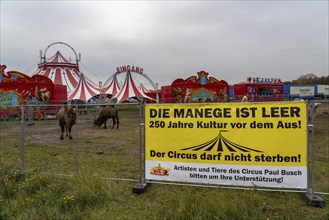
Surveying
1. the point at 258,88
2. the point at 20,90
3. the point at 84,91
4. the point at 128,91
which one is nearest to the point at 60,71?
the point at 84,91

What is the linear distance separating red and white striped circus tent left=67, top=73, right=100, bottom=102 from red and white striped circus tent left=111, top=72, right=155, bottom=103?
11.9 feet

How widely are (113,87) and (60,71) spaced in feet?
27.4

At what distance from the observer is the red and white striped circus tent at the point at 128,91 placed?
2977 cm

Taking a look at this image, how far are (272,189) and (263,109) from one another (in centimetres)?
135

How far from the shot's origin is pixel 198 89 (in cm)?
3472

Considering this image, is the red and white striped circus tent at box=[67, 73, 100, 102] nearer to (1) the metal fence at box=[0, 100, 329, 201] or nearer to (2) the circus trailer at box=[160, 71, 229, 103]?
(2) the circus trailer at box=[160, 71, 229, 103]

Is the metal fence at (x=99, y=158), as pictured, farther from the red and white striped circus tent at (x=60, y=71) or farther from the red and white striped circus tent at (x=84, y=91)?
the red and white striped circus tent at (x=60, y=71)

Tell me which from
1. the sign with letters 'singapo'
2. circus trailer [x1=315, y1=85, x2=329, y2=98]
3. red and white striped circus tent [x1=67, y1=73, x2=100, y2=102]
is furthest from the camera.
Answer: circus trailer [x1=315, y1=85, x2=329, y2=98]

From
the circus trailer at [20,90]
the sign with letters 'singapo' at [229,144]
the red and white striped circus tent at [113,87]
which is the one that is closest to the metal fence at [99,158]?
the sign with letters 'singapo' at [229,144]

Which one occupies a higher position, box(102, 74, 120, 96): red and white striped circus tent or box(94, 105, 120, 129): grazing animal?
box(102, 74, 120, 96): red and white striped circus tent

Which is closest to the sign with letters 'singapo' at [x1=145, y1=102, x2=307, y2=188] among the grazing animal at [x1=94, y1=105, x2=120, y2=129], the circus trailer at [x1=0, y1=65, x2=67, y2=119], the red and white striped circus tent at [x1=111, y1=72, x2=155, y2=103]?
the grazing animal at [x1=94, y1=105, x2=120, y2=129]

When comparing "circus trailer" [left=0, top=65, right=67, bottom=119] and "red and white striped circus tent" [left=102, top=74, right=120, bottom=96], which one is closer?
"circus trailer" [left=0, top=65, right=67, bottom=119]

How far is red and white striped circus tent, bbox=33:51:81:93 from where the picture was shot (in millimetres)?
36075

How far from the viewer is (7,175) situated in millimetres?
6188
